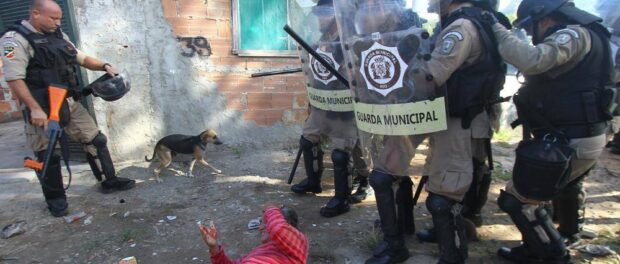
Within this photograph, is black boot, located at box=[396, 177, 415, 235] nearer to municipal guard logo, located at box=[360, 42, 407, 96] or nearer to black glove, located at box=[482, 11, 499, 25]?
municipal guard logo, located at box=[360, 42, 407, 96]

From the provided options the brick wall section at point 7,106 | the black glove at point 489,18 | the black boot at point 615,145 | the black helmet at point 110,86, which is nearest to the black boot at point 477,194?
the black glove at point 489,18

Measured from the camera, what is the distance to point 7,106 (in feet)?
24.6

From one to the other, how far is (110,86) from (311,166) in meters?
2.08

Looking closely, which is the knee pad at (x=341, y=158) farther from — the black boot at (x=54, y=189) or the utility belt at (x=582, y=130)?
the black boot at (x=54, y=189)

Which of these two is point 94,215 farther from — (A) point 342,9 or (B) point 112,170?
(A) point 342,9

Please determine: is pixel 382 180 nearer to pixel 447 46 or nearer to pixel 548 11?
pixel 447 46

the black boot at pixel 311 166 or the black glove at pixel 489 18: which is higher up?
the black glove at pixel 489 18

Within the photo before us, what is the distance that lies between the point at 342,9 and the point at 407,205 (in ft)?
5.15

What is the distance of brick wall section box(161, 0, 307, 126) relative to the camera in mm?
4883

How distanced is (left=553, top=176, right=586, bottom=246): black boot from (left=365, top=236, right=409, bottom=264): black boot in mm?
1208

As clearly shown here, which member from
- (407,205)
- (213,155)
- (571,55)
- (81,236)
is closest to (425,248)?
(407,205)

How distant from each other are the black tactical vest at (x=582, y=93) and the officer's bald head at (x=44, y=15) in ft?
12.9

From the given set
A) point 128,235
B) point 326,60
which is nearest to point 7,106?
point 128,235

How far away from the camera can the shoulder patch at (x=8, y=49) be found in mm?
3332
